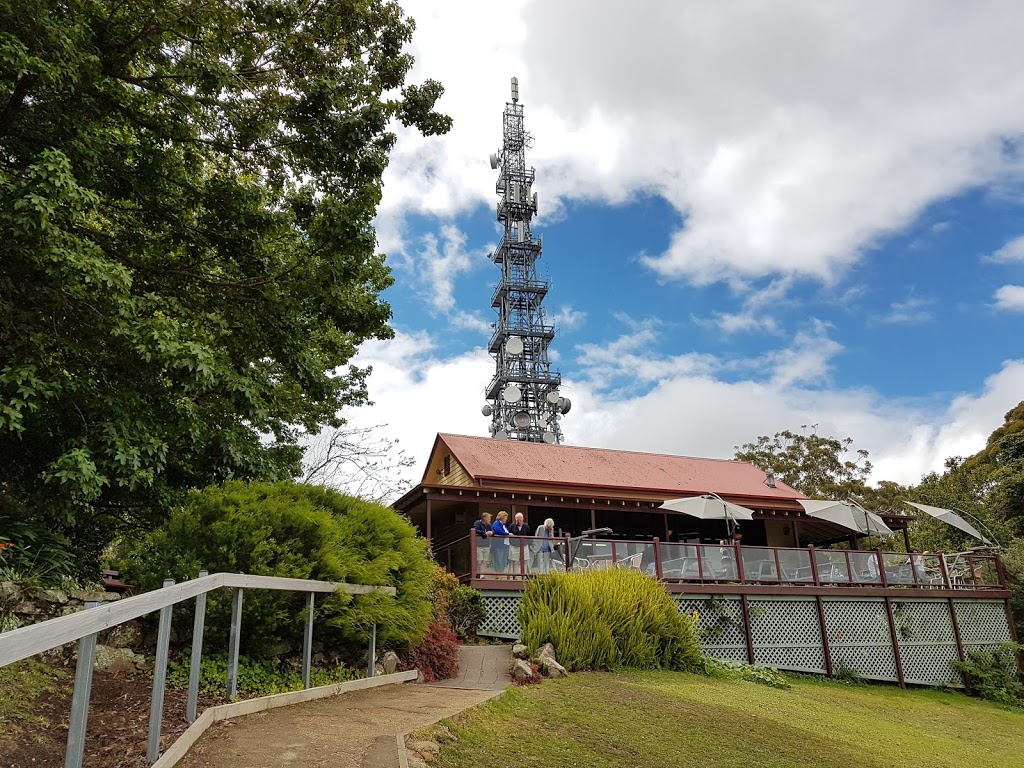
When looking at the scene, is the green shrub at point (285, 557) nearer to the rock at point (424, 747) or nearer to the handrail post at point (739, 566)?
the rock at point (424, 747)

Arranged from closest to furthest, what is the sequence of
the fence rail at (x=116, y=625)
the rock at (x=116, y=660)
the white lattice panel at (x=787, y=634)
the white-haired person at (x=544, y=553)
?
the fence rail at (x=116, y=625), the rock at (x=116, y=660), the white-haired person at (x=544, y=553), the white lattice panel at (x=787, y=634)

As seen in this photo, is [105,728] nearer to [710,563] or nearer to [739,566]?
[710,563]

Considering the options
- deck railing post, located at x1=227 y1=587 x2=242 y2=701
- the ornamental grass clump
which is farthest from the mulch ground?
the ornamental grass clump

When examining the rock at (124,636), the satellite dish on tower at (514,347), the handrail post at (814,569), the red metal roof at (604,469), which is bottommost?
the rock at (124,636)

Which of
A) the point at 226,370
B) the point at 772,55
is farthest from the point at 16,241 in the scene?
the point at 772,55

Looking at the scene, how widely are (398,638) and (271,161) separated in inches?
242

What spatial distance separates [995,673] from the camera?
16969 millimetres

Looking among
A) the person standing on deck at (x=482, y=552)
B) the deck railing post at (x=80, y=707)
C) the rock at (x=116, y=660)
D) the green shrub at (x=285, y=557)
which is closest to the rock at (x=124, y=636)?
the rock at (x=116, y=660)

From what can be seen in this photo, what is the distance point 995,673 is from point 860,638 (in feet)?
11.6

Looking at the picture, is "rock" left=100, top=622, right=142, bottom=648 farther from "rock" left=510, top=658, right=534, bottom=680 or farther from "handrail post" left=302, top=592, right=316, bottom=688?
"rock" left=510, top=658, right=534, bottom=680

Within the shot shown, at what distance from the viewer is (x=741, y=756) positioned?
6.65 m

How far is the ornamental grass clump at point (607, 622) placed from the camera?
11.3m

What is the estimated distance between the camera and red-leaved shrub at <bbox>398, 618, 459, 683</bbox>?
9367 mm

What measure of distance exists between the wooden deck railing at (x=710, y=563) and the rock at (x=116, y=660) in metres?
8.69
